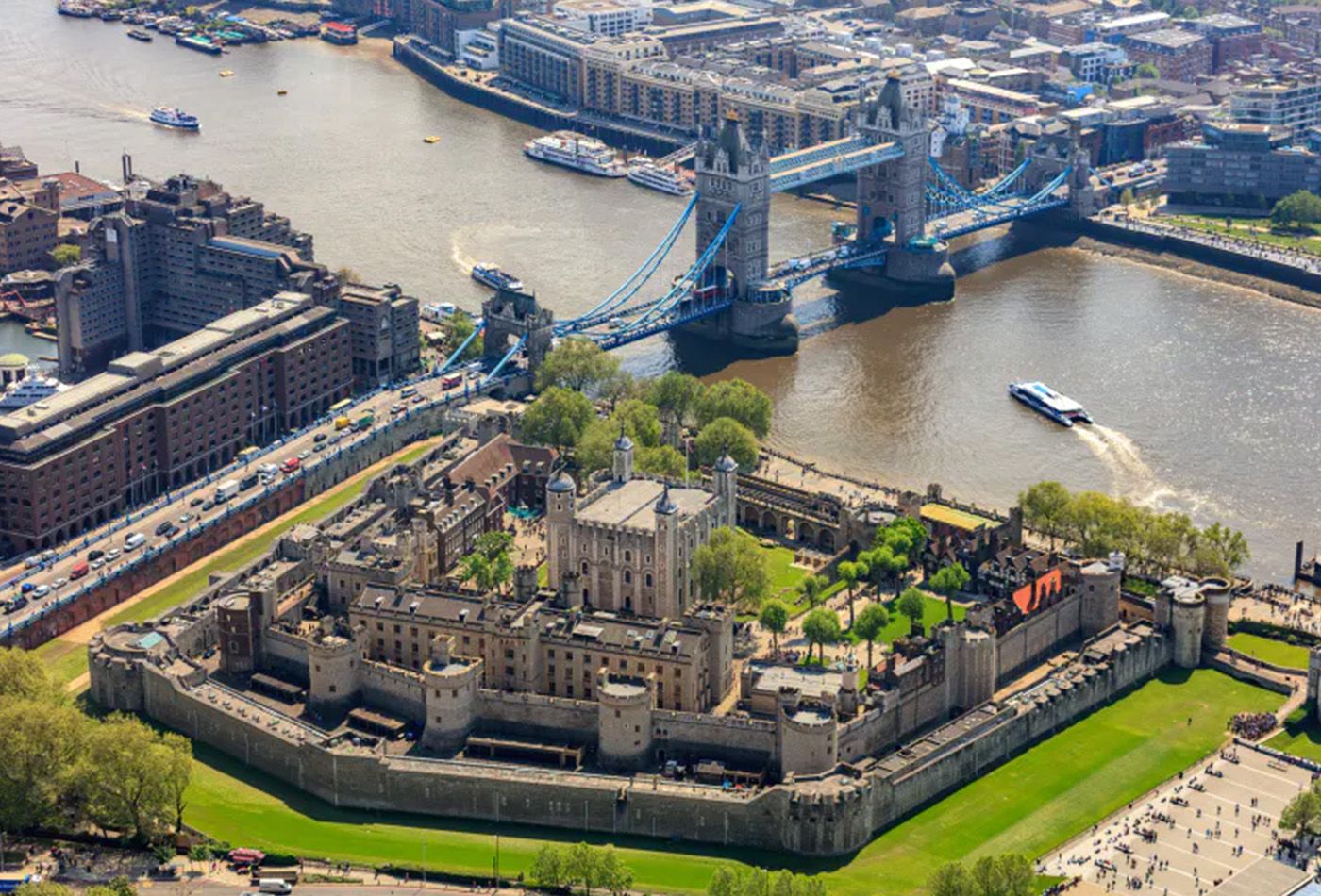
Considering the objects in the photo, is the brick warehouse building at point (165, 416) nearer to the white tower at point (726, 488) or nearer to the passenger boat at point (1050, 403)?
the white tower at point (726, 488)

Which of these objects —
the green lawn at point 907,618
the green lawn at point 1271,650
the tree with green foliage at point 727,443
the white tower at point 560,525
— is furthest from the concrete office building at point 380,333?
the green lawn at point 1271,650

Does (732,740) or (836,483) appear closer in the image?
(732,740)

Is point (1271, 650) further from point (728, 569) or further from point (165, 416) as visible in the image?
point (165, 416)

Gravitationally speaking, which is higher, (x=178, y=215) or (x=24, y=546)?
(x=178, y=215)

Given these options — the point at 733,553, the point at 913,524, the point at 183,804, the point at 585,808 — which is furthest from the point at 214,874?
the point at 913,524

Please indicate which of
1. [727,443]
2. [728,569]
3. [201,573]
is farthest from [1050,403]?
[201,573]

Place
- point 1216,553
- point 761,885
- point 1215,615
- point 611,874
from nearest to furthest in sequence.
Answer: point 761,885
point 611,874
point 1215,615
point 1216,553

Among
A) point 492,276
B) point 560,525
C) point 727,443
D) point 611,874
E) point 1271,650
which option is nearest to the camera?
point 611,874

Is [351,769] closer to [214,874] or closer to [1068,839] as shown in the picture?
[214,874]
